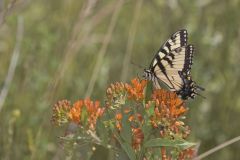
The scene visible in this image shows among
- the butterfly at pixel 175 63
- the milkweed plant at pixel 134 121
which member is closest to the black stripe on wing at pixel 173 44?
the butterfly at pixel 175 63

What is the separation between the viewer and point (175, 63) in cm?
278

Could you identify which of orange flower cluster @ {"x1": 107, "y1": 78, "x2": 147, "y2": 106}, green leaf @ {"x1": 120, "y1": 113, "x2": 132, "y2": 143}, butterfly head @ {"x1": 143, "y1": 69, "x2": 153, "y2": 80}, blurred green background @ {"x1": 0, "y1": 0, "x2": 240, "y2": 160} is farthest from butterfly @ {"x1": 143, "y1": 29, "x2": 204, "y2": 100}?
blurred green background @ {"x1": 0, "y1": 0, "x2": 240, "y2": 160}

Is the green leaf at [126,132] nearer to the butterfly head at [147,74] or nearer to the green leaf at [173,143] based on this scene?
the green leaf at [173,143]

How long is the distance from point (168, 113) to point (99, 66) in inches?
86.6

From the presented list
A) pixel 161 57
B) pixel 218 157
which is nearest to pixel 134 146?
pixel 161 57

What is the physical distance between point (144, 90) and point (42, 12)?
4.30 metres

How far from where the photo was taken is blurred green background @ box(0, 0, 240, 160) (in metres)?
3.84

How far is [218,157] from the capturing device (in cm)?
437

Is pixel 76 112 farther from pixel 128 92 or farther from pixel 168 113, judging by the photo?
pixel 168 113

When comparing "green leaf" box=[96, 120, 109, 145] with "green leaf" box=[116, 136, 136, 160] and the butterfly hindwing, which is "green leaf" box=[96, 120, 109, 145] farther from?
the butterfly hindwing

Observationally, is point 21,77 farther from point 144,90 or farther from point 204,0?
point 144,90

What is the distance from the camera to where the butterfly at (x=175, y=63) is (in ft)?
9.00

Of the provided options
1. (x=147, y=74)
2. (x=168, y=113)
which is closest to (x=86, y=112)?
(x=168, y=113)

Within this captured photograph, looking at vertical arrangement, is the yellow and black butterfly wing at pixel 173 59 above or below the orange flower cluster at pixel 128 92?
above
